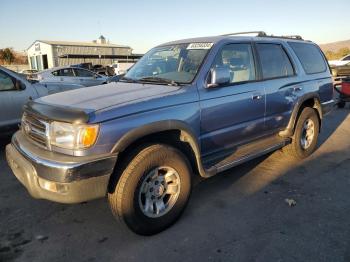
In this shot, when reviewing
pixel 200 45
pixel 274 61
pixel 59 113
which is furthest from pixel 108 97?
pixel 274 61

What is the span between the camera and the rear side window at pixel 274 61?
4.46 m

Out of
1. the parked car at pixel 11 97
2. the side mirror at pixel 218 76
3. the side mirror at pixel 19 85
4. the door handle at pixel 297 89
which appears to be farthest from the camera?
the side mirror at pixel 19 85

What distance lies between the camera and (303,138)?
5.43 m

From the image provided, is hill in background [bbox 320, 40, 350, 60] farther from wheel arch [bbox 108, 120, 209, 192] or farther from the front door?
wheel arch [bbox 108, 120, 209, 192]

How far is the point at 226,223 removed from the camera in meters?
3.42

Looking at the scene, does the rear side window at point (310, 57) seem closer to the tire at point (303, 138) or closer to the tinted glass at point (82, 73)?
the tire at point (303, 138)

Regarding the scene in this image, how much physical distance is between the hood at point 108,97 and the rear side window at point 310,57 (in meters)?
2.70

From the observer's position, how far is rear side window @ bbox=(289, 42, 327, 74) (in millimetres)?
5211

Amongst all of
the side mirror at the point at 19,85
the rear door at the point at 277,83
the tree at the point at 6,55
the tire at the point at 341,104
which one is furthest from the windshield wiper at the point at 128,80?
the tree at the point at 6,55

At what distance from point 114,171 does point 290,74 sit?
10.5 ft

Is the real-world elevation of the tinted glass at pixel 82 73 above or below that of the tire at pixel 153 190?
above

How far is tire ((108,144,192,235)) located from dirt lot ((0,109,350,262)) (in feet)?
0.55

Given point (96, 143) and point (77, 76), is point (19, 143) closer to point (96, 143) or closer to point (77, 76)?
point (96, 143)

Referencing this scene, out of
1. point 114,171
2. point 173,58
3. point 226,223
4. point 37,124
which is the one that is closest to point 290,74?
point 173,58
